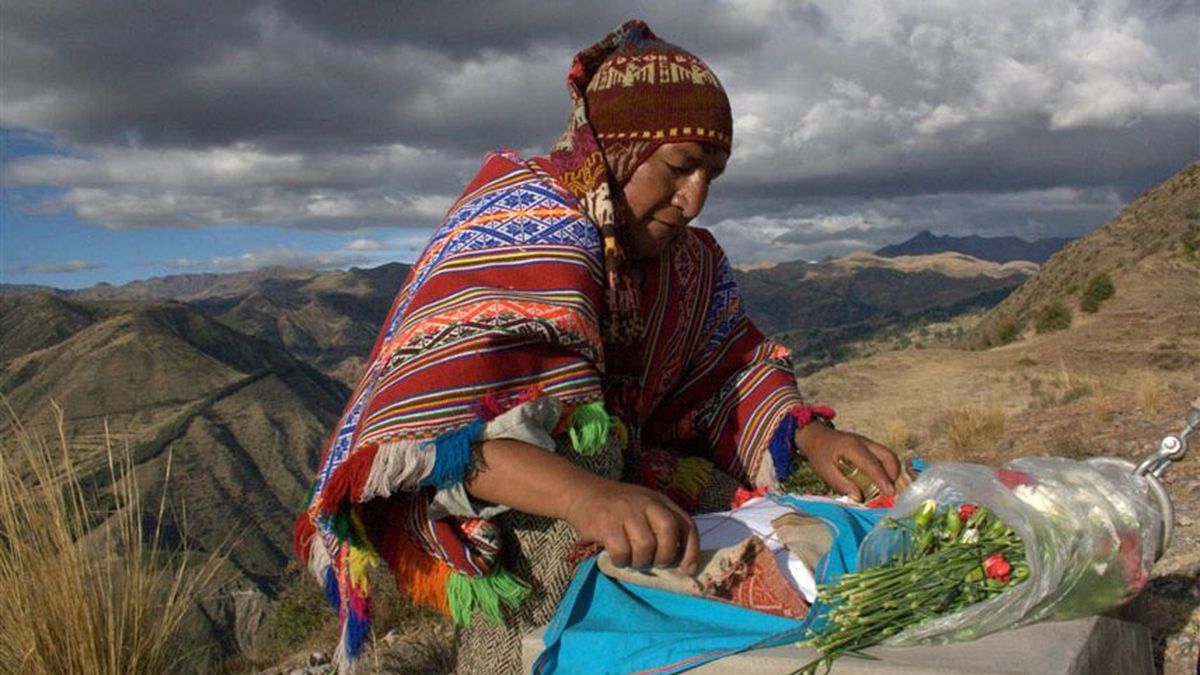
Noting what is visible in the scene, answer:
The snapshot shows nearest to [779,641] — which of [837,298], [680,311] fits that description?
[680,311]

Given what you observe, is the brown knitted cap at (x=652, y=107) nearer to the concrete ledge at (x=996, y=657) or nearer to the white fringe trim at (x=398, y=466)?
the white fringe trim at (x=398, y=466)

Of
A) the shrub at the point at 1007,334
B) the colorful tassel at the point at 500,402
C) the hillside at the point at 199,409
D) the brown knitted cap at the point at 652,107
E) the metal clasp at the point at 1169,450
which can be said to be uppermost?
the brown knitted cap at the point at 652,107

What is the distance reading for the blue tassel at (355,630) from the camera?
213cm

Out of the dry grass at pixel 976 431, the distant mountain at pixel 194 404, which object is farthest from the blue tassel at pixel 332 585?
the distant mountain at pixel 194 404

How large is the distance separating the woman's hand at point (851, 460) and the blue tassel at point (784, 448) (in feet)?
0.32

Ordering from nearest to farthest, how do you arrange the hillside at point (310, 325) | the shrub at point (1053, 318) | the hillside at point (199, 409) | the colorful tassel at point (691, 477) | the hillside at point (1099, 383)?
the colorful tassel at point (691, 477) < the hillside at point (1099, 383) < the shrub at point (1053, 318) < the hillside at point (199, 409) < the hillside at point (310, 325)

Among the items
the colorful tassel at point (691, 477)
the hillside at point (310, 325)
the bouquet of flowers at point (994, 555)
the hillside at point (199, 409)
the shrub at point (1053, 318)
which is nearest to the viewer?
the bouquet of flowers at point (994, 555)

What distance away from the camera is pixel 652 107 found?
241cm

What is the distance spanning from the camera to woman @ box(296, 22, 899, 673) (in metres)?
1.93

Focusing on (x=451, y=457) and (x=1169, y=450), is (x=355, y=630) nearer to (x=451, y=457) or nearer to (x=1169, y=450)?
(x=451, y=457)

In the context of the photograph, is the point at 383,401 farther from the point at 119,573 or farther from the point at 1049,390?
the point at 1049,390

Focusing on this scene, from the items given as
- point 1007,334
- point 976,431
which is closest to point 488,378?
point 976,431

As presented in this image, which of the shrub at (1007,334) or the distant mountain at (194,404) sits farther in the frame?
the distant mountain at (194,404)

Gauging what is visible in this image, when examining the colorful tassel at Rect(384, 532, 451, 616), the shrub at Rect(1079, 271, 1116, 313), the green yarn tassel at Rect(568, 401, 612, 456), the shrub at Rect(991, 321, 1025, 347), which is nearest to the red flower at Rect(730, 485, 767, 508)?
the green yarn tassel at Rect(568, 401, 612, 456)
